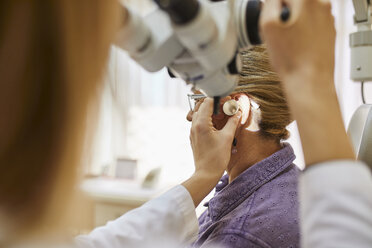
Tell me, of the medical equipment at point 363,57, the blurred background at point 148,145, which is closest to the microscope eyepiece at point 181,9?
the medical equipment at point 363,57

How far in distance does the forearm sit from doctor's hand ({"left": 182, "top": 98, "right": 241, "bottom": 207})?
1.79ft

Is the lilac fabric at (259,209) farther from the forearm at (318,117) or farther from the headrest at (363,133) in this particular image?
the forearm at (318,117)

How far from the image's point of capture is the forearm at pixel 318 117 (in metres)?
0.49

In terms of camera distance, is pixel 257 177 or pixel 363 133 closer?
pixel 257 177

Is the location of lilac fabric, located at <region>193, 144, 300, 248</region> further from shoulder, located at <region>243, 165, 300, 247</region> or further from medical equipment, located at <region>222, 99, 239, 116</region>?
medical equipment, located at <region>222, 99, 239, 116</region>

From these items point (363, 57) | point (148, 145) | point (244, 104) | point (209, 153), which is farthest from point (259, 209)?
point (148, 145)

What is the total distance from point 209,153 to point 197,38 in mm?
596

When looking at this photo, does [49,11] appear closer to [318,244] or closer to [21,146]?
[21,146]

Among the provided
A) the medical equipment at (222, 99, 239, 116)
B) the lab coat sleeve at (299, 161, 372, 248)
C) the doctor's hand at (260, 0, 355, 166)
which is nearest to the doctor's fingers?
the doctor's hand at (260, 0, 355, 166)

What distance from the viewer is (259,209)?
0.97 m

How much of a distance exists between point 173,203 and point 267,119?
0.41m

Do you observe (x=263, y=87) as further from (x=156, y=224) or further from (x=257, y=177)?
(x=156, y=224)

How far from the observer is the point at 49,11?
38 centimetres

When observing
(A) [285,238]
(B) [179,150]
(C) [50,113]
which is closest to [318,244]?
(C) [50,113]
